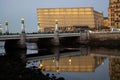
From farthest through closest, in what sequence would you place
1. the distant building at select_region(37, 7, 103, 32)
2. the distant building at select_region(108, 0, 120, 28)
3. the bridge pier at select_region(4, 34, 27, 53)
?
the distant building at select_region(37, 7, 103, 32), the distant building at select_region(108, 0, 120, 28), the bridge pier at select_region(4, 34, 27, 53)

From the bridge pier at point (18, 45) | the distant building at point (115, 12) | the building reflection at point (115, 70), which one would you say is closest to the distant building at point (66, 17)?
the distant building at point (115, 12)

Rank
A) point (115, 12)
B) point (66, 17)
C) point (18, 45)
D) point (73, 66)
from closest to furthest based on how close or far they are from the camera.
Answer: point (73, 66) → point (18, 45) → point (115, 12) → point (66, 17)

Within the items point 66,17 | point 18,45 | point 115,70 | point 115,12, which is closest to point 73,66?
point 115,70

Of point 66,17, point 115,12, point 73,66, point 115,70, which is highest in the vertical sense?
point 115,12

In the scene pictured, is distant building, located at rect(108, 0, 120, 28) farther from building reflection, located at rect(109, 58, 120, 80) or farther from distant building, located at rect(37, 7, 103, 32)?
building reflection, located at rect(109, 58, 120, 80)

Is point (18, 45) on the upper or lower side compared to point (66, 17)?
lower

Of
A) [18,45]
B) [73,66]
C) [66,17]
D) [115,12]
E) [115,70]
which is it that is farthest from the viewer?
[66,17]

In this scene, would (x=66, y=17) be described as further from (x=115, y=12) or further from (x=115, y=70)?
(x=115, y=70)

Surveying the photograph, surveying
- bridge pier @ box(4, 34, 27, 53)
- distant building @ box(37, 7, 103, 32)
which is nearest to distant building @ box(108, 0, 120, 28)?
distant building @ box(37, 7, 103, 32)

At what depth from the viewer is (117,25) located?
534ft

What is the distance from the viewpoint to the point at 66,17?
618ft

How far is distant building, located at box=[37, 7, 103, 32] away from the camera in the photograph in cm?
18675

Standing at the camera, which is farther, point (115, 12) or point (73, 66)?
point (115, 12)

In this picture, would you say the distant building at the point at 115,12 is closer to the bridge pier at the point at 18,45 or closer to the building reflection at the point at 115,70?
the bridge pier at the point at 18,45
